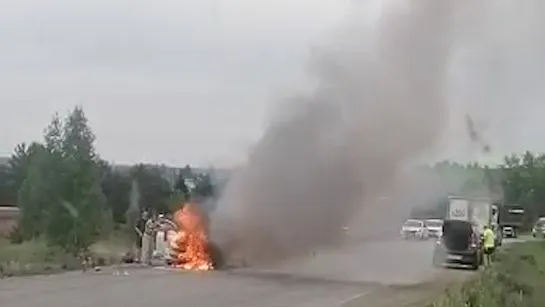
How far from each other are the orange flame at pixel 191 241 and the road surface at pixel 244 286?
1835 millimetres

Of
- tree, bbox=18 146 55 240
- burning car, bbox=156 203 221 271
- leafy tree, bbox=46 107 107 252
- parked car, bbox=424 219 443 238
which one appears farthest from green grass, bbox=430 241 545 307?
parked car, bbox=424 219 443 238

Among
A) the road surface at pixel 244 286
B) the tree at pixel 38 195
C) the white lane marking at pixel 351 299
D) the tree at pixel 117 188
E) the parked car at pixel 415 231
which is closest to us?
the road surface at pixel 244 286

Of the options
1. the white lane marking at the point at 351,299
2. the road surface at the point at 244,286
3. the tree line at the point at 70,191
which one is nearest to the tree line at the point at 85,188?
the tree line at the point at 70,191

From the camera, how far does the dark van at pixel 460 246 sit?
3881 centimetres

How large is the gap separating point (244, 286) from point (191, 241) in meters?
8.01

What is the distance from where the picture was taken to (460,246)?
39.3 meters

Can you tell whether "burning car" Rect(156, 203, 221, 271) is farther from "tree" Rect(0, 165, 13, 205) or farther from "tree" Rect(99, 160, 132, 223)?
"tree" Rect(0, 165, 13, 205)

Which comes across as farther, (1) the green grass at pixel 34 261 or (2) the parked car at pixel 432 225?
(2) the parked car at pixel 432 225

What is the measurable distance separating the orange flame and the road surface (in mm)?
1835

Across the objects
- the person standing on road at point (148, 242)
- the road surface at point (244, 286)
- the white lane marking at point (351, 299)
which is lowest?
the white lane marking at point (351, 299)

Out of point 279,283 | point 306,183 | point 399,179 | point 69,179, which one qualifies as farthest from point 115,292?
point 69,179

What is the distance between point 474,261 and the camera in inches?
1519

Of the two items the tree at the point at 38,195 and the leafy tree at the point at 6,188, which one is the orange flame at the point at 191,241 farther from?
the leafy tree at the point at 6,188

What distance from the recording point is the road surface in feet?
67.8
